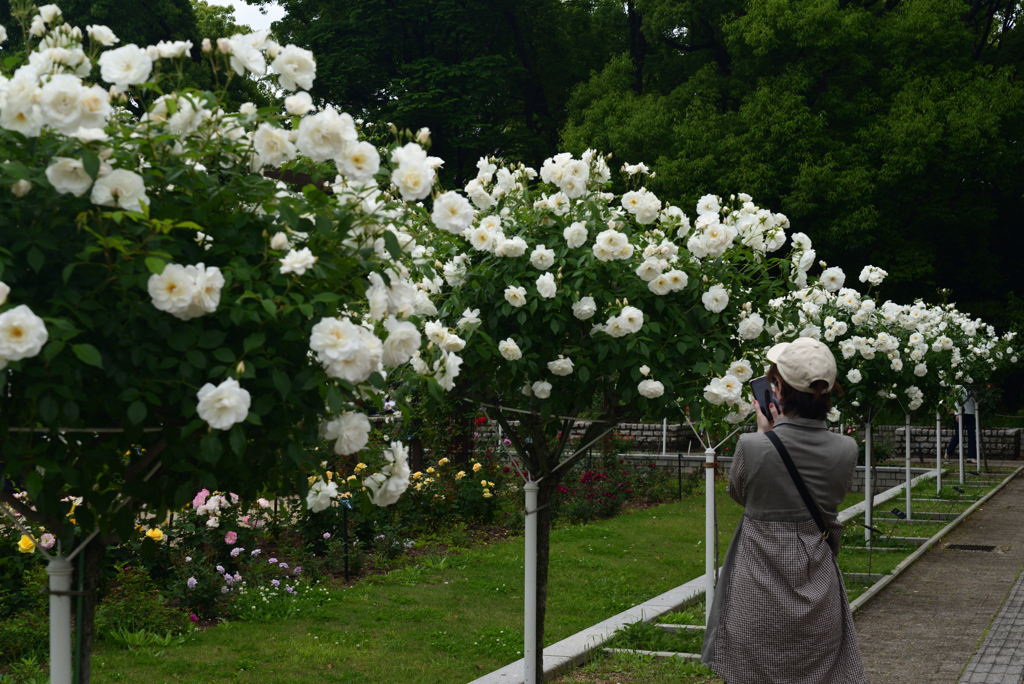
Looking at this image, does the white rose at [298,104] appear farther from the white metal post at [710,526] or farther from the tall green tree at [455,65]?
the tall green tree at [455,65]

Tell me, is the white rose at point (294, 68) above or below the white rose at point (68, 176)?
above

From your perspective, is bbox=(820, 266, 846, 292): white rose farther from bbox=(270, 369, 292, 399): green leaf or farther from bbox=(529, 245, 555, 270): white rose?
bbox=(270, 369, 292, 399): green leaf

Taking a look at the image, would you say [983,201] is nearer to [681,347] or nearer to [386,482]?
[681,347]

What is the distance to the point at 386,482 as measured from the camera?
2.77 m

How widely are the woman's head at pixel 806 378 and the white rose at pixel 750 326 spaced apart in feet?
2.75

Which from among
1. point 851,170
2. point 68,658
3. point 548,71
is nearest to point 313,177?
point 68,658

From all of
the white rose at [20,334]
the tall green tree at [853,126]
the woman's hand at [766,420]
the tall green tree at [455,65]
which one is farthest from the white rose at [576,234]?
the tall green tree at [455,65]

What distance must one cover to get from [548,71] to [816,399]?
78.6 ft

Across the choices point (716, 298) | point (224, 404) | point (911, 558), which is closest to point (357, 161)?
point (224, 404)

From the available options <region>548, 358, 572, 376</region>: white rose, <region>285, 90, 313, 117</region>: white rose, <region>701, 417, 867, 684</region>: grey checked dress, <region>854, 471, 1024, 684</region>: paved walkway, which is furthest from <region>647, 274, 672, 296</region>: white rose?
<region>854, 471, 1024, 684</region>: paved walkway

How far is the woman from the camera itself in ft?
10.4

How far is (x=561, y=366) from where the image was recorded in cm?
401

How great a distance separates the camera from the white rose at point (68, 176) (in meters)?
2.04

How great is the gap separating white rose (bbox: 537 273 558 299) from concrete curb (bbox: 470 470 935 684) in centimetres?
259
